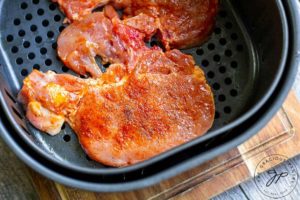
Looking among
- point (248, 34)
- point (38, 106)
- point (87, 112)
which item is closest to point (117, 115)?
point (87, 112)

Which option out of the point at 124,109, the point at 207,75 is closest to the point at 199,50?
the point at 207,75

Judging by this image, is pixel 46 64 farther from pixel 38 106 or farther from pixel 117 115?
pixel 117 115

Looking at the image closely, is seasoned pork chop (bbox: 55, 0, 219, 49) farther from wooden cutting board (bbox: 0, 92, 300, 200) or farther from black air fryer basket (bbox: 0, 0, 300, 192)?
wooden cutting board (bbox: 0, 92, 300, 200)

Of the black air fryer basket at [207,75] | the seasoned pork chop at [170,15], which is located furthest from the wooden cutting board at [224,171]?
the seasoned pork chop at [170,15]

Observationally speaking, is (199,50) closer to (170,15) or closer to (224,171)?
(170,15)

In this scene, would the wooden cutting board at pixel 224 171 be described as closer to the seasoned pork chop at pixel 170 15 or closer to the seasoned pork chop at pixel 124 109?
the seasoned pork chop at pixel 124 109

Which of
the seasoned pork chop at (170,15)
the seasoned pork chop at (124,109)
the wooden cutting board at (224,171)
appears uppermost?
the seasoned pork chop at (170,15)
